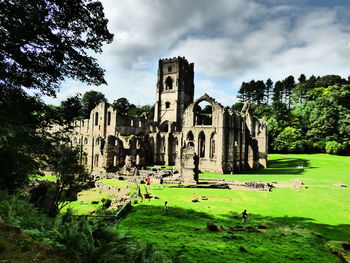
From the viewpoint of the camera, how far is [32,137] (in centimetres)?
724

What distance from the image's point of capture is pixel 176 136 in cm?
4412

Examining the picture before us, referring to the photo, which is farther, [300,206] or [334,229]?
[300,206]

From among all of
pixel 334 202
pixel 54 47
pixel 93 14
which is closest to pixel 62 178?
pixel 54 47

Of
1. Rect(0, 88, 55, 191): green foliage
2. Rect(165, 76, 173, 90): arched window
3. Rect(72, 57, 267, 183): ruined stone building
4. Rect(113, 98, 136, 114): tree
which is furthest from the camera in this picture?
Rect(113, 98, 136, 114): tree

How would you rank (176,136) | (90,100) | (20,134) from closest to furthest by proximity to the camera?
(20,134), (176,136), (90,100)

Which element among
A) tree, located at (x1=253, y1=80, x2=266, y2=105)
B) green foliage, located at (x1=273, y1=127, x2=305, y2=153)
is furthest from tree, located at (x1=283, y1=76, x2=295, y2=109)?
green foliage, located at (x1=273, y1=127, x2=305, y2=153)

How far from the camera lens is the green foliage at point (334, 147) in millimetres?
49125

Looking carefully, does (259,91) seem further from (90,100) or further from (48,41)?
(48,41)

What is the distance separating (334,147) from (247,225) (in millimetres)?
49639

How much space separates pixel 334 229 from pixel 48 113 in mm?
13538

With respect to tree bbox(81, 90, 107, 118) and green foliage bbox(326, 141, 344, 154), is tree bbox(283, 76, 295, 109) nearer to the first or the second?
green foliage bbox(326, 141, 344, 154)

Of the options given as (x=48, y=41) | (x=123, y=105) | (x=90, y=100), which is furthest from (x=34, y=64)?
(x=123, y=105)

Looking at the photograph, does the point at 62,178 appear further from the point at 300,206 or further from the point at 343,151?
the point at 343,151

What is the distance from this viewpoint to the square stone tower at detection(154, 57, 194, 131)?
186 ft
